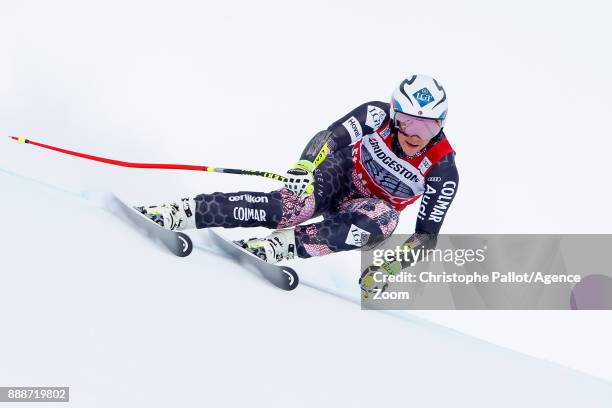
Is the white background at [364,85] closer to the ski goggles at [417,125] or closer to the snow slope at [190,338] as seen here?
the ski goggles at [417,125]

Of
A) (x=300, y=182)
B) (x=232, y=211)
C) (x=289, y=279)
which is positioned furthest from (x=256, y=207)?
(x=289, y=279)

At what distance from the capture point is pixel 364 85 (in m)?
10.2

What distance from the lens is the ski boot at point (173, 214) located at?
4.14 m

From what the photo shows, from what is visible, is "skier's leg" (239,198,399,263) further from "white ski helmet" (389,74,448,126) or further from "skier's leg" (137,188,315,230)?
"white ski helmet" (389,74,448,126)

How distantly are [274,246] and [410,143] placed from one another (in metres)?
1.00

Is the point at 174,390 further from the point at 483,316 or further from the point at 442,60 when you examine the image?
the point at 442,60

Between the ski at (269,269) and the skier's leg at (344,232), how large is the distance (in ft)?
1.27

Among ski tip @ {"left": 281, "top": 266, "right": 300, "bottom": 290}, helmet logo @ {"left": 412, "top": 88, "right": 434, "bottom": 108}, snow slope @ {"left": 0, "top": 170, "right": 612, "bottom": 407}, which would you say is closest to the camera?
snow slope @ {"left": 0, "top": 170, "right": 612, "bottom": 407}

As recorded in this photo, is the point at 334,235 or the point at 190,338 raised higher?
the point at 334,235

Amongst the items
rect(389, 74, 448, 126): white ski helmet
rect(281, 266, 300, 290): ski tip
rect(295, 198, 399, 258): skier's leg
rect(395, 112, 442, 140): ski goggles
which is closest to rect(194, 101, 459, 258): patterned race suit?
rect(295, 198, 399, 258): skier's leg

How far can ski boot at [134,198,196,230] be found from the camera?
414 centimetres

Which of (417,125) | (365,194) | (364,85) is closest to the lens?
(417,125)

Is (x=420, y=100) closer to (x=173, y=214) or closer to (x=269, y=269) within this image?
(x=269, y=269)

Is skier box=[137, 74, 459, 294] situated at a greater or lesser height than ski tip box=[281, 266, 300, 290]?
greater
